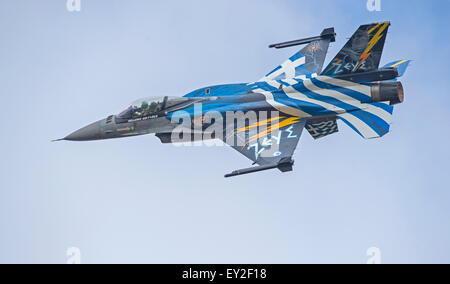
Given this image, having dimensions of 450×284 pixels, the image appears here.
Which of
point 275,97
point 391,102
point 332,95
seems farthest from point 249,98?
point 391,102

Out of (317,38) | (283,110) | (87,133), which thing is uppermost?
(317,38)

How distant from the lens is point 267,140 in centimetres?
2789

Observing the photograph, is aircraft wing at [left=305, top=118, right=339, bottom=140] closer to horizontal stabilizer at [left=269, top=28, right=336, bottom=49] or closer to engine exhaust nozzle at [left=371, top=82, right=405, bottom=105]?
engine exhaust nozzle at [left=371, top=82, right=405, bottom=105]

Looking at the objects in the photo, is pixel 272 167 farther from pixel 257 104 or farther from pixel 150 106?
pixel 150 106

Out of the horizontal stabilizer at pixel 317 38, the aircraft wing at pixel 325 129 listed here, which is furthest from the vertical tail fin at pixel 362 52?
the horizontal stabilizer at pixel 317 38

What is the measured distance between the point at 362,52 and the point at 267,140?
488 centimetres

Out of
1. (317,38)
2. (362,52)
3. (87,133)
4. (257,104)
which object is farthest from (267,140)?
(87,133)

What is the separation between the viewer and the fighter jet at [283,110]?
27.9 m

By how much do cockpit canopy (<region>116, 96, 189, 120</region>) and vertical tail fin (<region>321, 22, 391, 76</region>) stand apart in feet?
20.4

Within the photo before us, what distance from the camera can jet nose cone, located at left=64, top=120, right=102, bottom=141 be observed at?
30.3 metres

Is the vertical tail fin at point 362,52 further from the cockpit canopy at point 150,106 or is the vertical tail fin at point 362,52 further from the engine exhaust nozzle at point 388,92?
the cockpit canopy at point 150,106

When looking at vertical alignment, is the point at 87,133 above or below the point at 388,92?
below

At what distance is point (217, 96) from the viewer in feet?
98.6

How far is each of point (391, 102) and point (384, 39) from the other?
2.40m
